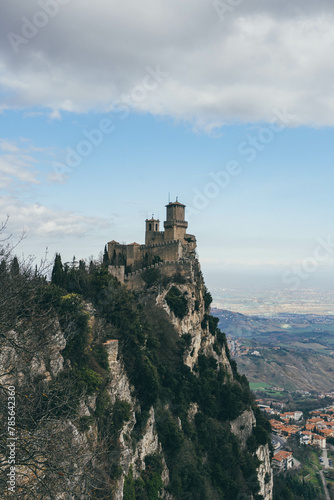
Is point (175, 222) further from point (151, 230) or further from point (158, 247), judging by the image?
point (158, 247)

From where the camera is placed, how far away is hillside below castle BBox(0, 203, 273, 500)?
12398 millimetres

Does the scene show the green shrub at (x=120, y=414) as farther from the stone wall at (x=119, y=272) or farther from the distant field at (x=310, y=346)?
the distant field at (x=310, y=346)

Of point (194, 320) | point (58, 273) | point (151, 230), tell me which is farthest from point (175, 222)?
point (58, 273)

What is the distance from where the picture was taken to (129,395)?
2522 cm

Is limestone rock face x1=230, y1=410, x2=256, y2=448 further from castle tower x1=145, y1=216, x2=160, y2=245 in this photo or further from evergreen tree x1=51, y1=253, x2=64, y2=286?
evergreen tree x1=51, y1=253, x2=64, y2=286

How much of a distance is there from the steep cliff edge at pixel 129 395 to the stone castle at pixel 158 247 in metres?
1.81

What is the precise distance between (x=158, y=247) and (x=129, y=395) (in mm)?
20018

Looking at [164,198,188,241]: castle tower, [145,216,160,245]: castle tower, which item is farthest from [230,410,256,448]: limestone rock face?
[145,216,160,245]: castle tower

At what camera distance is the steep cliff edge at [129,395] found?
40.2ft

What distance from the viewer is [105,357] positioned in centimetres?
2347

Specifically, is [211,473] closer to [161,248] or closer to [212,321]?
[212,321]

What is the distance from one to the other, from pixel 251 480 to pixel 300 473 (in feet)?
110

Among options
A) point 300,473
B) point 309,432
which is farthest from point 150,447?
point 309,432

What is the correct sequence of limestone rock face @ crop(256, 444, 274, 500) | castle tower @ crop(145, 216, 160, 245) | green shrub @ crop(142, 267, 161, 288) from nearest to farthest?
green shrub @ crop(142, 267, 161, 288) → limestone rock face @ crop(256, 444, 274, 500) → castle tower @ crop(145, 216, 160, 245)
